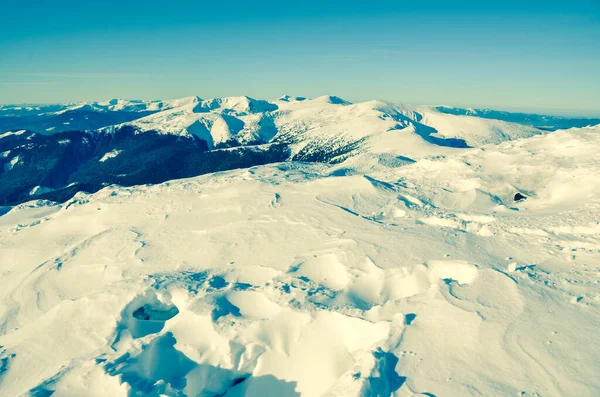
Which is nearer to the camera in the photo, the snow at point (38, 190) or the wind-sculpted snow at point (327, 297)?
the wind-sculpted snow at point (327, 297)

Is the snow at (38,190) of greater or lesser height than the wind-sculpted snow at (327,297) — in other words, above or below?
below

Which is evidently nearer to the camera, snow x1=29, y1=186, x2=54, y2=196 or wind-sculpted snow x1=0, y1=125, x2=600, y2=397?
wind-sculpted snow x1=0, y1=125, x2=600, y2=397

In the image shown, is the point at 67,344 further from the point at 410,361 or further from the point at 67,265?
the point at 410,361

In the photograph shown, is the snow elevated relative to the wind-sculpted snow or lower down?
lower down

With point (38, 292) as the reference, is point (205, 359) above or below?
above

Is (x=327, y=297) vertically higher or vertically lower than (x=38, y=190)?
higher

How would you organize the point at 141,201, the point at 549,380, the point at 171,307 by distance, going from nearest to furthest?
the point at 549,380, the point at 171,307, the point at 141,201

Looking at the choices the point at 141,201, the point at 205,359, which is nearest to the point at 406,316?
the point at 205,359

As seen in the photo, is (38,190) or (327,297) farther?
(38,190)
